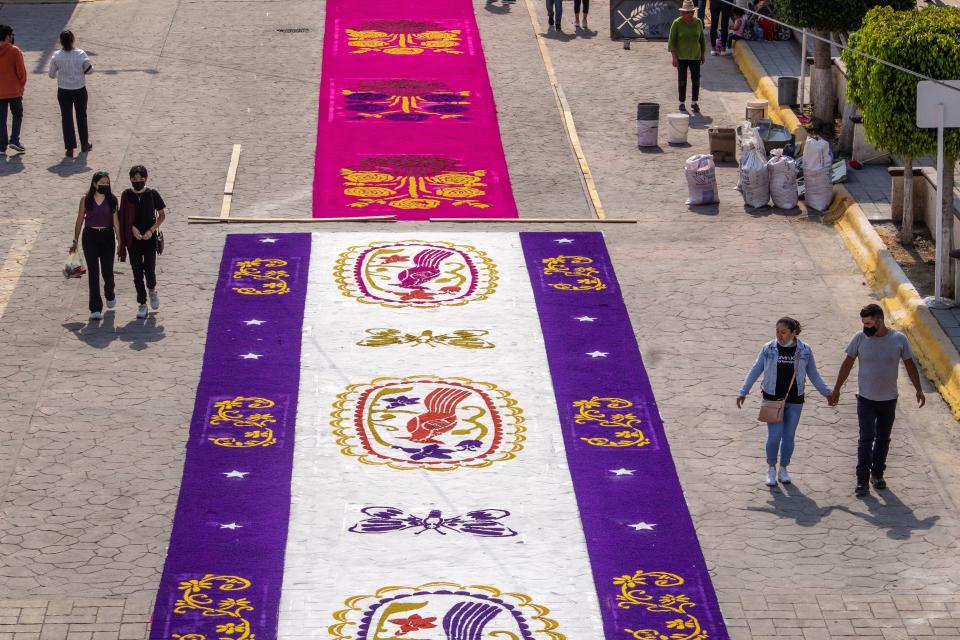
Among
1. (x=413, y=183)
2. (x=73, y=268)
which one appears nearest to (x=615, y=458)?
(x=73, y=268)

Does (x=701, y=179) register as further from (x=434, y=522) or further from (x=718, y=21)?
(x=434, y=522)

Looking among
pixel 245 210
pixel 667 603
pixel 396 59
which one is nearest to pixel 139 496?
pixel 667 603

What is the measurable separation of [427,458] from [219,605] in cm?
290

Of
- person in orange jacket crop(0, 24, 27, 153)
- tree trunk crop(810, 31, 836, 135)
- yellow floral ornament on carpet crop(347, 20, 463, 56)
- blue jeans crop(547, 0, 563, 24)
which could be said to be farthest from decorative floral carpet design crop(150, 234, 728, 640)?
blue jeans crop(547, 0, 563, 24)

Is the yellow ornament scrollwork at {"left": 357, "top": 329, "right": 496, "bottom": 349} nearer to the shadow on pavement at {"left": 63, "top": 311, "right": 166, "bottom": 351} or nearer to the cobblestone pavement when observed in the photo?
Result: the cobblestone pavement

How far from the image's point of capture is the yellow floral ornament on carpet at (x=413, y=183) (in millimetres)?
21078

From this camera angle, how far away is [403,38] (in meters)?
28.2

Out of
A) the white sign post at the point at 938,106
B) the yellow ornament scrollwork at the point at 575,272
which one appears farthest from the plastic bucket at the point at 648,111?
the white sign post at the point at 938,106

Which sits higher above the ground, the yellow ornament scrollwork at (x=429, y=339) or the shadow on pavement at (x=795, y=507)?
the yellow ornament scrollwork at (x=429, y=339)

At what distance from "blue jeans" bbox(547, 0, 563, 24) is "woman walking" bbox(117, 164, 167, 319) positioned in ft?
39.2

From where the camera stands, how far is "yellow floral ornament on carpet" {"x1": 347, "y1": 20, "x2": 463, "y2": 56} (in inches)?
1085

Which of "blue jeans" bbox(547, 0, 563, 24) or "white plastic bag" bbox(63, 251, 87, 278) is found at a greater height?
"blue jeans" bbox(547, 0, 563, 24)

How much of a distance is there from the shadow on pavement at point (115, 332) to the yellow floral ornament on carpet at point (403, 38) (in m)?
10.7

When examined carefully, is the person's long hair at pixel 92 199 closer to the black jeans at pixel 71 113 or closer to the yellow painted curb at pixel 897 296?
the black jeans at pixel 71 113
